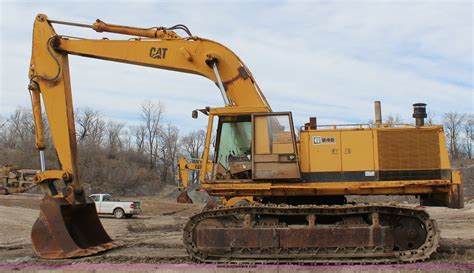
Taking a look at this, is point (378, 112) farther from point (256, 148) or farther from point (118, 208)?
point (118, 208)

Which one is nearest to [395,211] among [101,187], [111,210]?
[111,210]

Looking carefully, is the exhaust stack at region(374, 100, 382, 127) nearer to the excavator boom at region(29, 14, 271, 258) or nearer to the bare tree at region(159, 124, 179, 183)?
the excavator boom at region(29, 14, 271, 258)

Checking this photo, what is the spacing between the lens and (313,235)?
30.5 ft

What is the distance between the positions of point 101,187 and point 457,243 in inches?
2347

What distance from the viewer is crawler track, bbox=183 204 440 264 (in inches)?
361

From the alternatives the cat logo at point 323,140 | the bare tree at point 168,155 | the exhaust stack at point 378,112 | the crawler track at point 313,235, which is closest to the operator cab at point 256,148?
the cat logo at point 323,140

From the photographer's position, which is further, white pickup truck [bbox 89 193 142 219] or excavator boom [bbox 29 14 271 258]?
white pickup truck [bbox 89 193 142 219]

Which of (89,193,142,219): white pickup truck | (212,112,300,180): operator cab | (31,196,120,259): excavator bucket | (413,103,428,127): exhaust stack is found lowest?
(89,193,142,219): white pickup truck

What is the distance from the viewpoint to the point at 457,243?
1256 centimetres

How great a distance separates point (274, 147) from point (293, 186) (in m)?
0.93

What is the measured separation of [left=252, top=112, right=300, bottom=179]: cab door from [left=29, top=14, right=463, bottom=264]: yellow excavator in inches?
0.9

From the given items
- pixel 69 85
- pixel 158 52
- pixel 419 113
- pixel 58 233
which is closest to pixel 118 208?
pixel 69 85

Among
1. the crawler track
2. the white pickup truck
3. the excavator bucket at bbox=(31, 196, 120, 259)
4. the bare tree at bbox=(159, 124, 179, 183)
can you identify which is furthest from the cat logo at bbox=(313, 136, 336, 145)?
the bare tree at bbox=(159, 124, 179, 183)

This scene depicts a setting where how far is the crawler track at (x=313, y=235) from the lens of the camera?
30.1 feet
